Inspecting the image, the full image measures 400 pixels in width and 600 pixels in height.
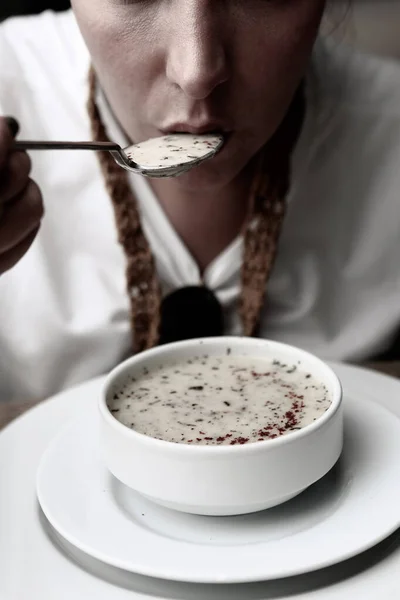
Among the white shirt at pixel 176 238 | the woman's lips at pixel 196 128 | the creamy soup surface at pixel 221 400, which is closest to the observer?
the creamy soup surface at pixel 221 400

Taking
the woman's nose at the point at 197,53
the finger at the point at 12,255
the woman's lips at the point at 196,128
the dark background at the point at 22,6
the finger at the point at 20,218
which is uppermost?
the woman's nose at the point at 197,53

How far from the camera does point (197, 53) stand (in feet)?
2.40

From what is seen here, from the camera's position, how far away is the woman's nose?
73 centimetres

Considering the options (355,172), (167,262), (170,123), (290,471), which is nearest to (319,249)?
(355,172)

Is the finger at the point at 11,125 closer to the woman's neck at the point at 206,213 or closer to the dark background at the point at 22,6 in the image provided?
the woman's neck at the point at 206,213

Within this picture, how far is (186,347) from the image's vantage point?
78 cm

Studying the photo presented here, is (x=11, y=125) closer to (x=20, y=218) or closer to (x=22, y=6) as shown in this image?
(x=20, y=218)

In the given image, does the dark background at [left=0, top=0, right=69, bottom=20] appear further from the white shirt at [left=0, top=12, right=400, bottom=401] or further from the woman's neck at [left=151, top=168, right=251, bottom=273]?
the woman's neck at [left=151, top=168, right=251, bottom=273]

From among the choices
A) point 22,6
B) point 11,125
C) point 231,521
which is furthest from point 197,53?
point 22,6

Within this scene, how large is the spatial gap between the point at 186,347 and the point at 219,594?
0.31m

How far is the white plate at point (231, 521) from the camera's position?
0.52 meters

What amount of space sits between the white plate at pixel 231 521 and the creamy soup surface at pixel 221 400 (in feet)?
0.19

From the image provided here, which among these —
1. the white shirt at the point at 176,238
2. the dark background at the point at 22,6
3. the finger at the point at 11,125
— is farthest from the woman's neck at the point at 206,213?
the dark background at the point at 22,6

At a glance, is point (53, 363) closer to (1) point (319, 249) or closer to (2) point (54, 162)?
(2) point (54, 162)
